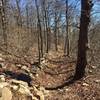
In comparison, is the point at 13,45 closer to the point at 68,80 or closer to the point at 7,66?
the point at 7,66

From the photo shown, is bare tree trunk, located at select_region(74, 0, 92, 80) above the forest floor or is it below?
above

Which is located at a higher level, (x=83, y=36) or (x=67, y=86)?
(x=83, y=36)

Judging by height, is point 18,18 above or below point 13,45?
above

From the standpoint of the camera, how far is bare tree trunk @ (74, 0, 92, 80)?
12781mm

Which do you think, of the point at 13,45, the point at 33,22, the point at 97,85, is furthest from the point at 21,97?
the point at 33,22

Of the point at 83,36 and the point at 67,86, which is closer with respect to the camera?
the point at 67,86

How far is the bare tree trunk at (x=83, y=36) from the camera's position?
12.8 metres

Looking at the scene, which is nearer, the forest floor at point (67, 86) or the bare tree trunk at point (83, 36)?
the forest floor at point (67, 86)

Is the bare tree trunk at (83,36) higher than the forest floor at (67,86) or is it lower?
higher

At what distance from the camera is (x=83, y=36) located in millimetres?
13047

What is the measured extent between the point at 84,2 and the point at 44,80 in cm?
477

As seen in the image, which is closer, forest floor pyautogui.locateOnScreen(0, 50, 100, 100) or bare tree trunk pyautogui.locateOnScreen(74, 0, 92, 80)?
forest floor pyautogui.locateOnScreen(0, 50, 100, 100)

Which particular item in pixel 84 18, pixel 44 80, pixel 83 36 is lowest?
pixel 44 80

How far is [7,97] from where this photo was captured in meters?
8.59
